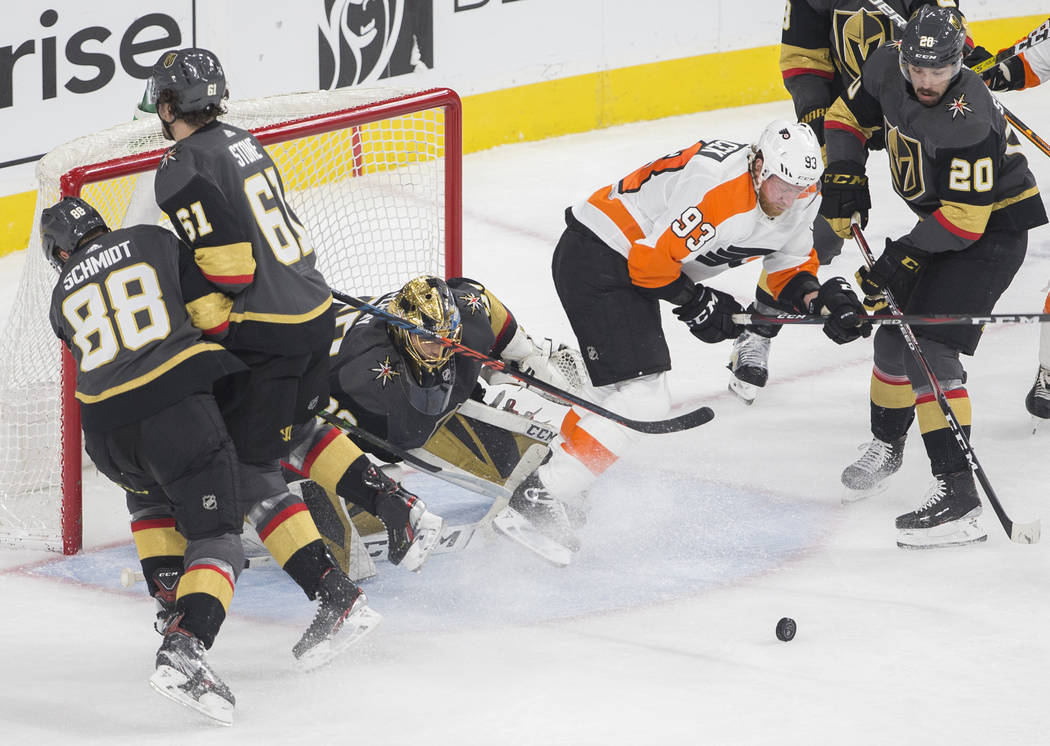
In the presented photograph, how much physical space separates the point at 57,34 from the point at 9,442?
75.7 inches

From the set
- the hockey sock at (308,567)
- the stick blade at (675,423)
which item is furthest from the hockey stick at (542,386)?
the hockey sock at (308,567)

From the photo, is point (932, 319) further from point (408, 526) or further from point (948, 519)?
point (408, 526)

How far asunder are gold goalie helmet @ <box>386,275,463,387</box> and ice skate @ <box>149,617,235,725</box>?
0.94 metres

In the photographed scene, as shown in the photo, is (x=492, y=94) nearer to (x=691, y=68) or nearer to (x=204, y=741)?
(x=691, y=68)

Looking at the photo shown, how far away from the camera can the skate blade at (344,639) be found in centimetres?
290

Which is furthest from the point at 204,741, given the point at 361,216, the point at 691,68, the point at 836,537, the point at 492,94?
the point at 691,68

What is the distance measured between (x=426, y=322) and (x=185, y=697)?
1.08 meters

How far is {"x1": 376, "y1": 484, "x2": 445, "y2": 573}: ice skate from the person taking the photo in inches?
126

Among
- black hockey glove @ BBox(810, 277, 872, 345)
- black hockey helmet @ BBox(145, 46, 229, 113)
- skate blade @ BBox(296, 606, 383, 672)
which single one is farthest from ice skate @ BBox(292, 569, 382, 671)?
black hockey glove @ BBox(810, 277, 872, 345)

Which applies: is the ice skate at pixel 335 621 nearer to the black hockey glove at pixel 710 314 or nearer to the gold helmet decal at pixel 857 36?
the black hockey glove at pixel 710 314

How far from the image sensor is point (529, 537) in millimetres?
3490

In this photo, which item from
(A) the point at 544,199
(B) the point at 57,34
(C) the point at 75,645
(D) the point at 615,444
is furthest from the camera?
(A) the point at 544,199

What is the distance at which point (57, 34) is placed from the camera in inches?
200

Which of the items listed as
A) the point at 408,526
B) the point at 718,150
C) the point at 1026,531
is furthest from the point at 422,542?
the point at 1026,531
